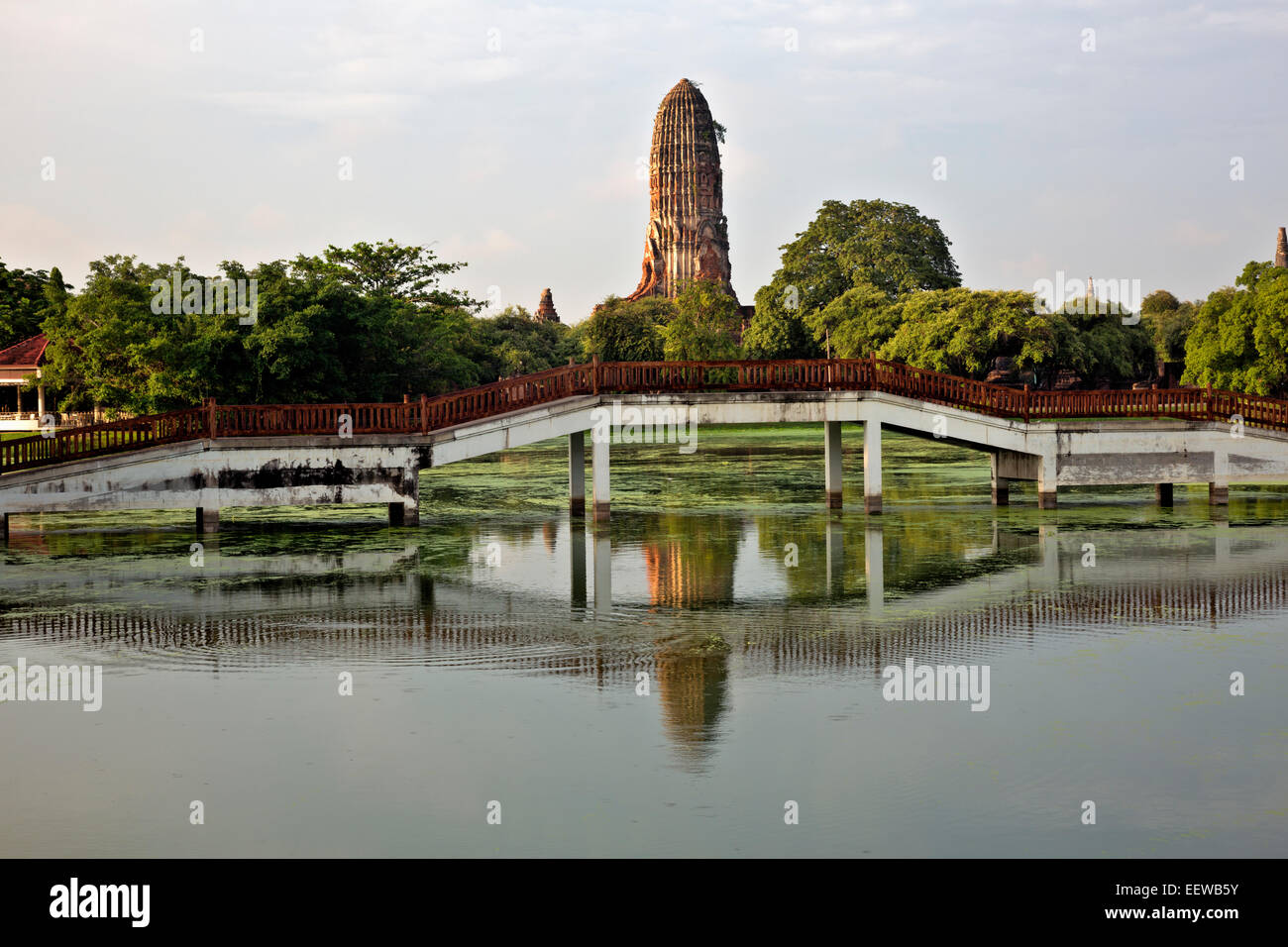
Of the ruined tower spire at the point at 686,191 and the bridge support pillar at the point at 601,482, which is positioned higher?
the ruined tower spire at the point at 686,191

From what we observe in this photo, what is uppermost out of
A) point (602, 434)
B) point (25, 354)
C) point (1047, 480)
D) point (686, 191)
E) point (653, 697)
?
point (686, 191)

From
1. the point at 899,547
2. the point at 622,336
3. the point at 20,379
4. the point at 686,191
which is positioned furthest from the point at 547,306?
the point at 899,547

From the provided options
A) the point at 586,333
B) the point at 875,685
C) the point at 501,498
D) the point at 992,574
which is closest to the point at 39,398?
the point at 501,498

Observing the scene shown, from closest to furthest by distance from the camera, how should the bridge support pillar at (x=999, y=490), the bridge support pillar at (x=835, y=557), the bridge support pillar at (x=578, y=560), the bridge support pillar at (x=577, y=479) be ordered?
the bridge support pillar at (x=578, y=560) → the bridge support pillar at (x=835, y=557) → the bridge support pillar at (x=577, y=479) → the bridge support pillar at (x=999, y=490)

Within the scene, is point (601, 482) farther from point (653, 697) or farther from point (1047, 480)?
point (653, 697)

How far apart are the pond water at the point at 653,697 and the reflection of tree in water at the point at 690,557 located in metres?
0.14

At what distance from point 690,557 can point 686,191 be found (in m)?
122

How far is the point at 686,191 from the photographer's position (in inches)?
5507

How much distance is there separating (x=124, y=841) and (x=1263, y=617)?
1276 cm

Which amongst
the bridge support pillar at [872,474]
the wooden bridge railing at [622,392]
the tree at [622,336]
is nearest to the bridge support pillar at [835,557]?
the bridge support pillar at [872,474]

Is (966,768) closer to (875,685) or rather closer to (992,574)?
(875,685)

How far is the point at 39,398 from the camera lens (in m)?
57.5

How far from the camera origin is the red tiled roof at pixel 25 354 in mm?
58188

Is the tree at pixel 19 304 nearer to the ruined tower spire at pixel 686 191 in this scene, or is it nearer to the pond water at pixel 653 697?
the pond water at pixel 653 697
